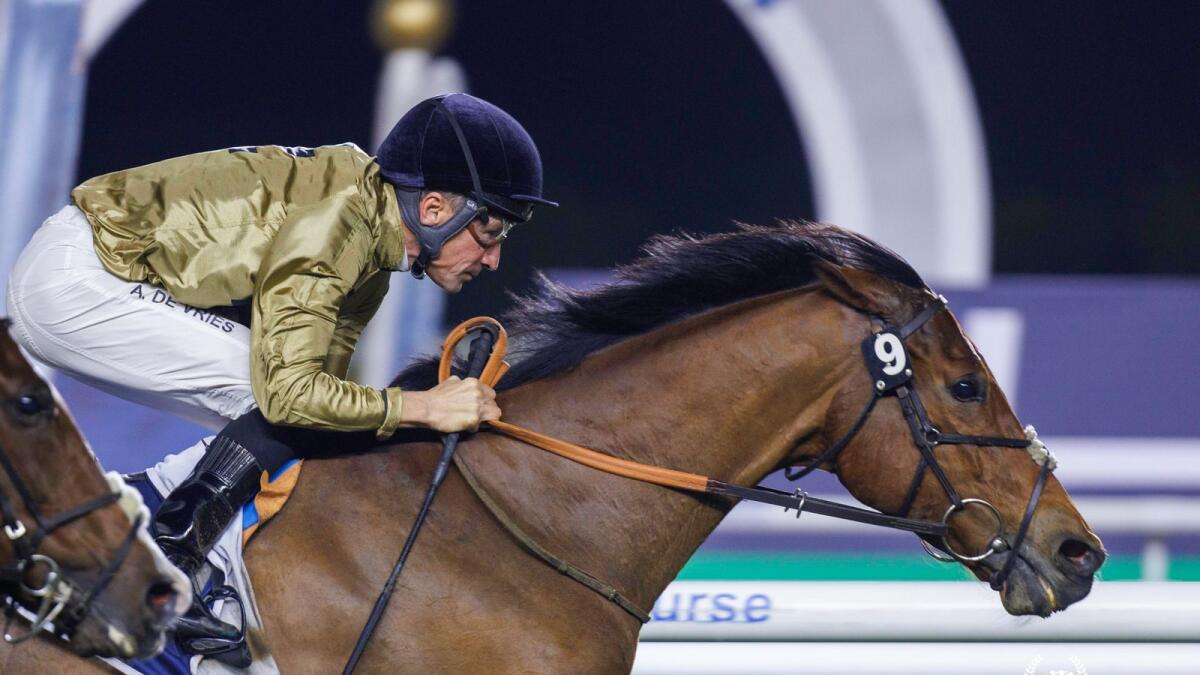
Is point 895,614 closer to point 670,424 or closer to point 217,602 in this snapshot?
point 670,424

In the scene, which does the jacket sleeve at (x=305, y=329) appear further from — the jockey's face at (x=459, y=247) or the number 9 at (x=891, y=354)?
the number 9 at (x=891, y=354)

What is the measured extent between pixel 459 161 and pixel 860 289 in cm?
88

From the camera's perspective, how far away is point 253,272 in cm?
270

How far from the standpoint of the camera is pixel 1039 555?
9.17 feet

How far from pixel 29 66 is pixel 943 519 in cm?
420

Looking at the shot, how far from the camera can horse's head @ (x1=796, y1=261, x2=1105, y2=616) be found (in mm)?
2799

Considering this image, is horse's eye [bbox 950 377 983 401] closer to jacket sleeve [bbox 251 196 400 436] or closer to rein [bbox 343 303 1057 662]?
rein [bbox 343 303 1057 662]

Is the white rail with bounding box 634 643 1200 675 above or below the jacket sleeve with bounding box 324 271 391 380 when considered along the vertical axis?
below

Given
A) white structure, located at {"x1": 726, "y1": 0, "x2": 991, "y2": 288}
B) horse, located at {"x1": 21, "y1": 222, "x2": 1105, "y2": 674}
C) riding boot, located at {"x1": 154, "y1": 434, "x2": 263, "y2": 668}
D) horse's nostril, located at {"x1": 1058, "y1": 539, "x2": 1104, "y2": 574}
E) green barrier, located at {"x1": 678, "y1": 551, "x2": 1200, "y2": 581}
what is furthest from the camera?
white structure, located at {"x1": 726, "y1": 0, "x2": 991, "y2": 288}

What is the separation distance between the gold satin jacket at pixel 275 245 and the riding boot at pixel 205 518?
134 mm

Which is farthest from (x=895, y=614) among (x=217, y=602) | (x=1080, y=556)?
(x=217, y=602)

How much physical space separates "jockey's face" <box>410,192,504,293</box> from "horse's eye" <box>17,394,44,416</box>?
34.5 inches

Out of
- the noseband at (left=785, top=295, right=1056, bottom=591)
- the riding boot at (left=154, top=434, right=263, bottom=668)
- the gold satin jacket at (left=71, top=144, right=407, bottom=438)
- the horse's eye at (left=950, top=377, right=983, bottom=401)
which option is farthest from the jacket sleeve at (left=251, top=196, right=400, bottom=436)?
Answer: the horse's eye at (left=950, top=377, right=983, bottom=401)

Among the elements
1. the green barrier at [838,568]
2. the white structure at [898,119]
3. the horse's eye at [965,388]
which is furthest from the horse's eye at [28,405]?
the white structure at [898,119]
